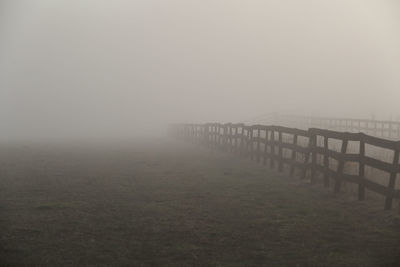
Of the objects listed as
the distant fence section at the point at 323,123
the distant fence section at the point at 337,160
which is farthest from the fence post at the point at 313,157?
the distant fence section at the point at 323,123

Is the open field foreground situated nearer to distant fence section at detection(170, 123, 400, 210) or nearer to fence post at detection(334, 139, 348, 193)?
fence post at detection(334, 139, 348, 193)

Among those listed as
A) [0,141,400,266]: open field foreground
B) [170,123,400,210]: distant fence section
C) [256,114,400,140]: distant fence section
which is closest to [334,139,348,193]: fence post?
[170,123,400,210]: distant fence section

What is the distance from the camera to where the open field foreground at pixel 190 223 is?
24.7ft

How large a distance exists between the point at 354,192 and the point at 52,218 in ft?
23.2

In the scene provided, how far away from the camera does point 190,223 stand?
973cm

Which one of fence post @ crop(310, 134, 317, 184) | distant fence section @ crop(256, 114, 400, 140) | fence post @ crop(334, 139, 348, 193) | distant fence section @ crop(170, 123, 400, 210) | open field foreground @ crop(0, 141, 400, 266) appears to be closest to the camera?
open field foreground @ crop(0, 141, 400, 266)

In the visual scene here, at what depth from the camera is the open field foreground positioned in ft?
24.7

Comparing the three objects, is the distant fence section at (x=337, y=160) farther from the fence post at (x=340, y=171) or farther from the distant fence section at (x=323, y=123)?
the distant fence section at (x=323, y=123)

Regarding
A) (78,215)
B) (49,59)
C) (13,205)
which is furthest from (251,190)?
(49,59)

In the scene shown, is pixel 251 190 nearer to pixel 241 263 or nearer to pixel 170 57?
pixel 241 263

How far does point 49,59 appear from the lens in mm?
173000

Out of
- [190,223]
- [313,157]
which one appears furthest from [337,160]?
[190,223]

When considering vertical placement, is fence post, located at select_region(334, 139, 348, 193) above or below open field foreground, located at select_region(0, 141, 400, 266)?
above

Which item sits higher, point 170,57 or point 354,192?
point 170,57
